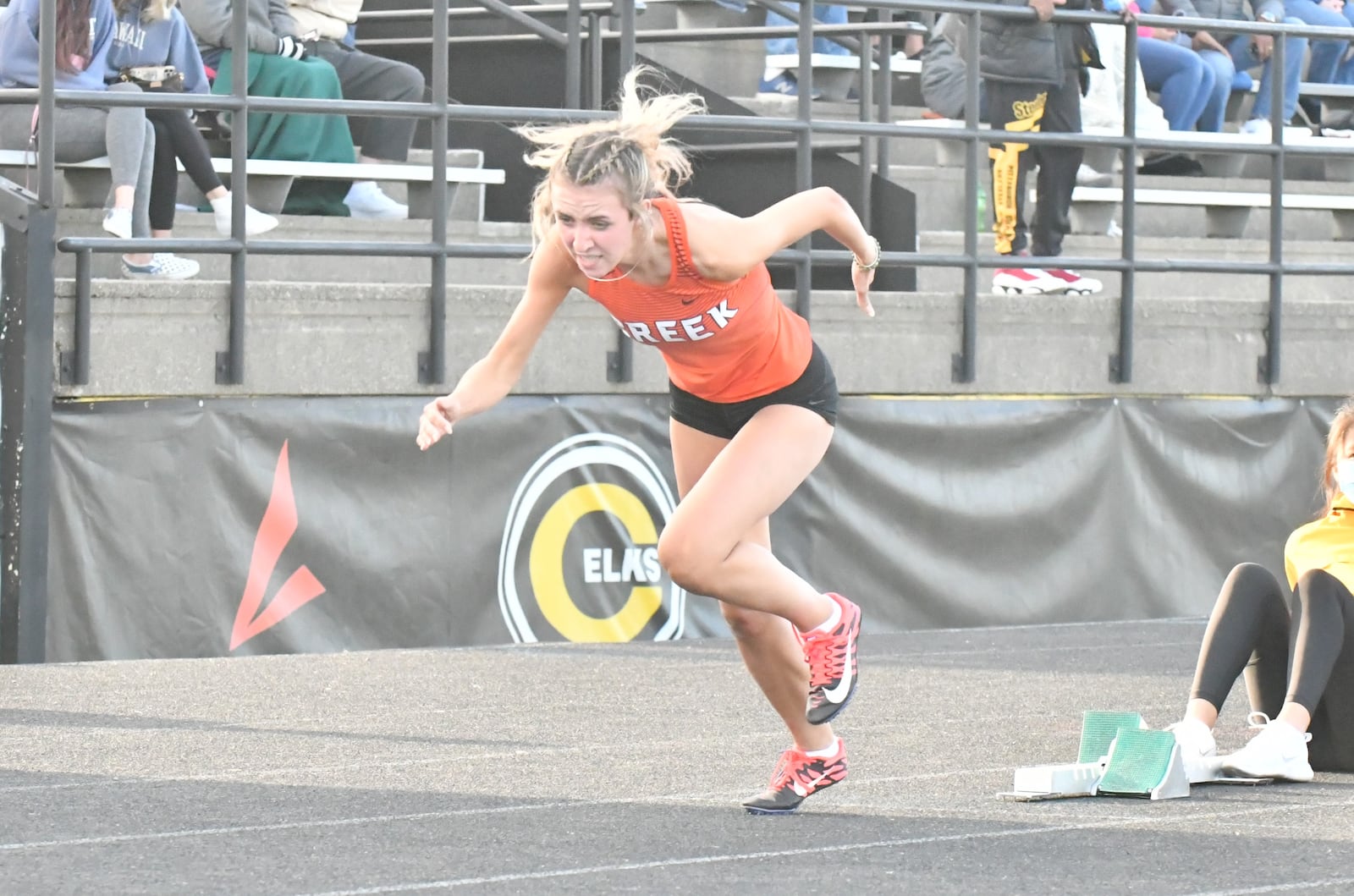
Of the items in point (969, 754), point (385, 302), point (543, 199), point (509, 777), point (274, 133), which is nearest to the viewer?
point (543, 199)

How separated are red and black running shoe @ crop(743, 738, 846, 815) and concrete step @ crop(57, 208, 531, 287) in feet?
15.1

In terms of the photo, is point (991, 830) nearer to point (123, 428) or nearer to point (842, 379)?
point (123, 428)

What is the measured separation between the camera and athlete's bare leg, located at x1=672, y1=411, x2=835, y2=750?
19.3ft

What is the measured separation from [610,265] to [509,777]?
1.65 m

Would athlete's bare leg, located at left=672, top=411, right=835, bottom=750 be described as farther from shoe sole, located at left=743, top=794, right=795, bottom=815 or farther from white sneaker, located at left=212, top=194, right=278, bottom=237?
white sneaker, located at left=212, top=194, right=278, bottom=237

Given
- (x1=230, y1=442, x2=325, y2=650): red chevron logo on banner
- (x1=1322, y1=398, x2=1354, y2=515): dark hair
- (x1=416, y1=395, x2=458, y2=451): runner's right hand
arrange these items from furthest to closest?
(x1=230, y1=442, x2=325, y2=650): red chevron logo on banner → (x1=1322, y1=398, x2=1354, y2=515): dark hair → (x1=416, y1=395, x2=458, y2=451): runner's right hand

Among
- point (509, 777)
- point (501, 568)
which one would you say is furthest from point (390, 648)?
point (509, 777)

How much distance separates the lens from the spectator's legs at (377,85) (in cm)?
1120

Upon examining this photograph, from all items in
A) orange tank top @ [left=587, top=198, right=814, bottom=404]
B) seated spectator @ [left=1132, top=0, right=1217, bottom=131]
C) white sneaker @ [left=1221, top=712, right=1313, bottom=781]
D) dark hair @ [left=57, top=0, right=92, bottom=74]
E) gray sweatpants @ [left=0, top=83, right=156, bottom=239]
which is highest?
seated spectator @ [left=1132, top=0, right=1217, bottom=131]

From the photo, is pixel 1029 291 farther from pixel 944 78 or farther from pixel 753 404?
pixel 753 404

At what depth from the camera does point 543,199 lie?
577 cm

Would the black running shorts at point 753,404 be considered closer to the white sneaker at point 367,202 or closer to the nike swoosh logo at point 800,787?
the nike swoosh logo at point 800,787

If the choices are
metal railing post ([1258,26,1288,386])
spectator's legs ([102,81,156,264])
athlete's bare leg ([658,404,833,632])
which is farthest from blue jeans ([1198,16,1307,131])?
athlete's bare leg ([658,404,833,632])

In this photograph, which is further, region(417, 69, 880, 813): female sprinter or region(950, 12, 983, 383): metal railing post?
region(950, 12, 983, 383): metal railing post
